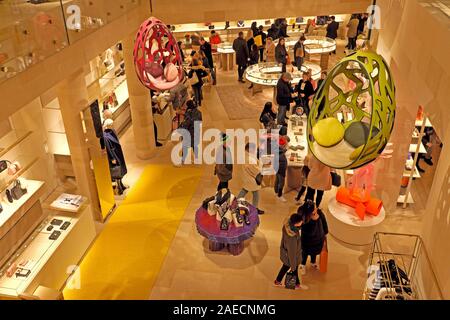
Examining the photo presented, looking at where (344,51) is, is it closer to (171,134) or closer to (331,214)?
(171,134)

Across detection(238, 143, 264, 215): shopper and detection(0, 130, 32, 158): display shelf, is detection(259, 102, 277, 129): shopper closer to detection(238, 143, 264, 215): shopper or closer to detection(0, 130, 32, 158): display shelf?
detection(238, 143, 264, 215): shopper

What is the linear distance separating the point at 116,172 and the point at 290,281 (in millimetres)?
4397

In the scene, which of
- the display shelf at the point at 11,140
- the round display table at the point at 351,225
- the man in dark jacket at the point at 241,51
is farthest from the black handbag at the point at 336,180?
the man in dark jacket at the point at 241,51

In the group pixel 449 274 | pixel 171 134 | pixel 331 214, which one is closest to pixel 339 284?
pixel 331 214

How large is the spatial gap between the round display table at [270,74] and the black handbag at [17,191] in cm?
737

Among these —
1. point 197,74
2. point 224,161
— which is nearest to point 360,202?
point 224,161

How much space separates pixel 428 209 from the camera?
5.80 metres

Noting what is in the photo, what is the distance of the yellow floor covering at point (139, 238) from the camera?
7.52 m

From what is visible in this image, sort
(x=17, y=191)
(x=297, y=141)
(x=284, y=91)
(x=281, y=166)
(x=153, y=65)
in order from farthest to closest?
(x=284, y=91), (x=297, y=141), (x=281, y=166), (x=17, y=191), (x=153, y=65)

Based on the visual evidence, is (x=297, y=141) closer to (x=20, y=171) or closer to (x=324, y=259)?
(x=324, y=259)

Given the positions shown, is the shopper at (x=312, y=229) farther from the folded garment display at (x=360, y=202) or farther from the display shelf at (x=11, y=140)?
the display shelf at (x=11, y=140)

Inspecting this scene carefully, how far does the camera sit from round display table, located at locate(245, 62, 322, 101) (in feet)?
42.6

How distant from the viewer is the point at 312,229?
6973 millimetres

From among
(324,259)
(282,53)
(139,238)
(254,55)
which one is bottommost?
(139,238)
